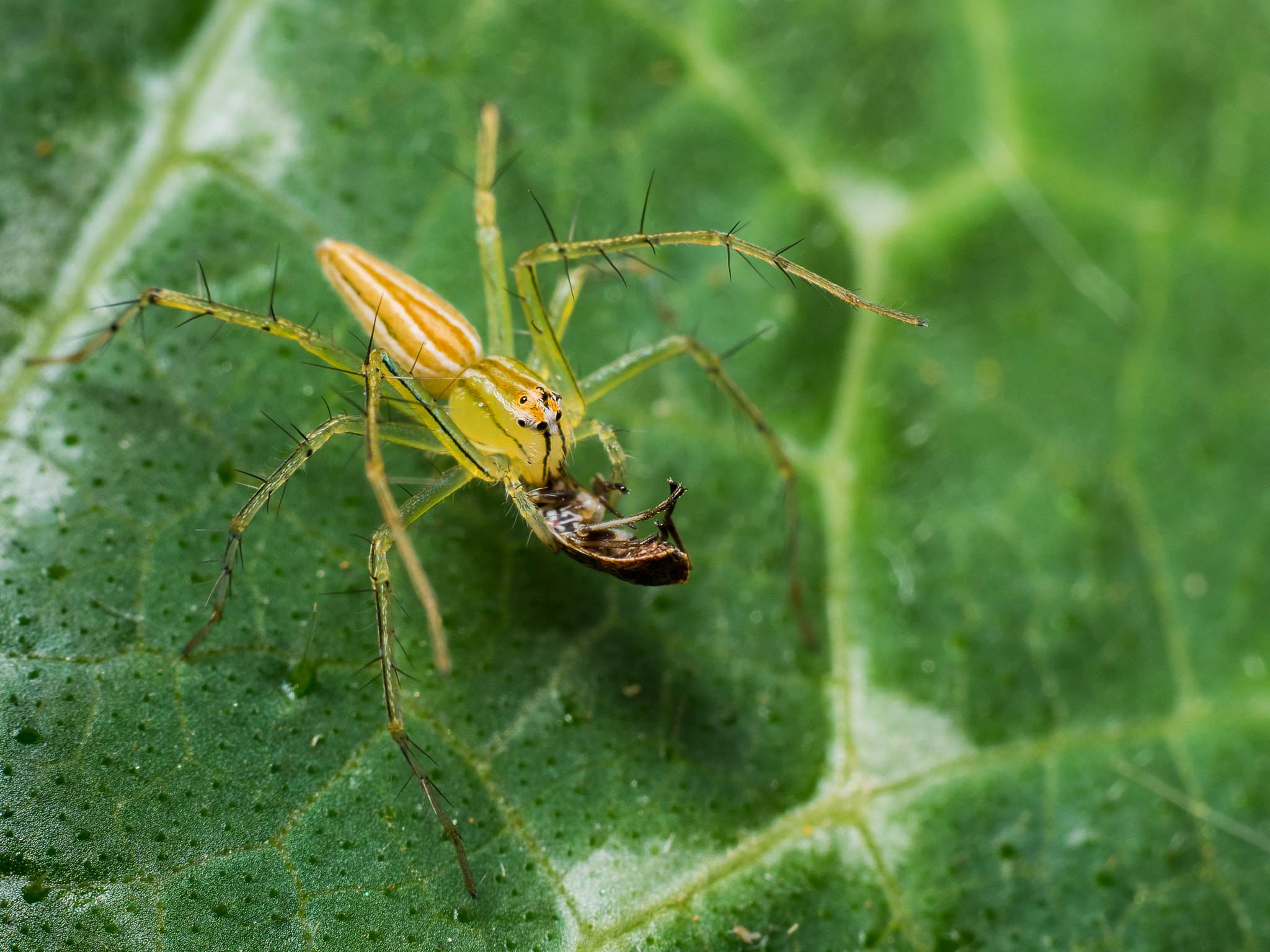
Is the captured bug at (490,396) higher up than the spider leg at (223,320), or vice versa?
the spider leg at (223,320)

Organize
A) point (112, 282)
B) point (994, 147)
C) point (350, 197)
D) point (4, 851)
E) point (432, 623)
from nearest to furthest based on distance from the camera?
point (432, 623) → point (4, 851) → point (112, 282) → point (350, 197) → point (994, 147)

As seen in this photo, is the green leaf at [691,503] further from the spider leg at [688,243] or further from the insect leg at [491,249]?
the spider leg at [688,243]

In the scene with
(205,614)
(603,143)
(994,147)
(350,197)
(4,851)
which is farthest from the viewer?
(994,147)

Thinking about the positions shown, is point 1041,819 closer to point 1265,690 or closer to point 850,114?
point 1265,690

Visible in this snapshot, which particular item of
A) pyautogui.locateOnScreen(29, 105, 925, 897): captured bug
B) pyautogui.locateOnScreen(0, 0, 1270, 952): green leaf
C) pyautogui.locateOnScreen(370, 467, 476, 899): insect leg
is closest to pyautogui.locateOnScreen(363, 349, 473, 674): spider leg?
pyautogui.locateOnScreen(29, 105, 925, 897): captured bug

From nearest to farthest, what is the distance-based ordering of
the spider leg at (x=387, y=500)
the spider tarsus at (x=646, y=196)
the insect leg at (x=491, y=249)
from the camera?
1. the spider leg at (x=387, y=500)
2. the insect leg at (x=491, y=249)
3. the spider tarsus at (x=646, y=196)

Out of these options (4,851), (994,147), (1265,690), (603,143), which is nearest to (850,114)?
(994,147)

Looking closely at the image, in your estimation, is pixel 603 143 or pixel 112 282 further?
pixel 603 143

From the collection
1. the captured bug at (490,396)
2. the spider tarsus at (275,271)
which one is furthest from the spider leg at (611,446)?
the spider tarsus at (275,271)
